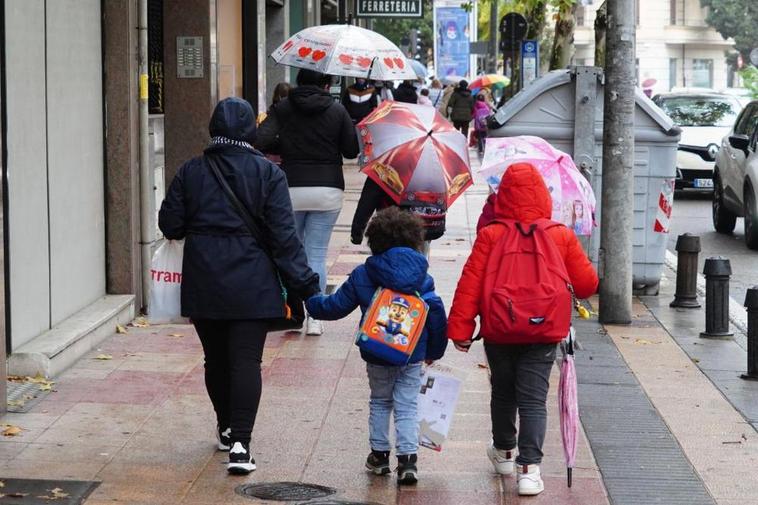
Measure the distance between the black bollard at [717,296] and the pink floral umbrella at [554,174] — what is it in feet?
8.44

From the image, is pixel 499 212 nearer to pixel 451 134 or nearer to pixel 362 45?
pixel 451 134

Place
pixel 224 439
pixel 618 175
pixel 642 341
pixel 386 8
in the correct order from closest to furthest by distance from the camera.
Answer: pixel 224 439, pixel 642 341, pixel 618 175, pixel 386 8

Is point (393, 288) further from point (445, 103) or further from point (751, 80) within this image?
point (751, 80)

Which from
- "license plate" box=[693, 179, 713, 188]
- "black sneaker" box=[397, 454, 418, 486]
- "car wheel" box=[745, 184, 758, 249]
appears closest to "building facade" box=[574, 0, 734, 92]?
"license plate" box=[693, 179, 713, 188]

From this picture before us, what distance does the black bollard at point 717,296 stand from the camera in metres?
10.4

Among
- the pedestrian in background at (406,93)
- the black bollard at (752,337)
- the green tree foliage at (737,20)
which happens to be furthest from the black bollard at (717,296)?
the green tree foliage at (737,20)

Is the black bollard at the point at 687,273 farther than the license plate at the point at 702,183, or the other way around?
the license plate at the point at 702,183

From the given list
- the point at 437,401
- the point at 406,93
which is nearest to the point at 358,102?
the point at 406,93

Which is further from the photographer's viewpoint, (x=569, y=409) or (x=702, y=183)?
(x=702, y=183)

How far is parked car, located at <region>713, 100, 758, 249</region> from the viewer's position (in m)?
16.9

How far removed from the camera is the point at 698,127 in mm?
23938

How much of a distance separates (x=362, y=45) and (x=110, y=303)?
2.83 metres

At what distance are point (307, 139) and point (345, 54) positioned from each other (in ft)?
5.08

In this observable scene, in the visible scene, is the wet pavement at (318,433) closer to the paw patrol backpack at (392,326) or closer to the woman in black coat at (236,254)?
the woman in black coat at (236,254)
